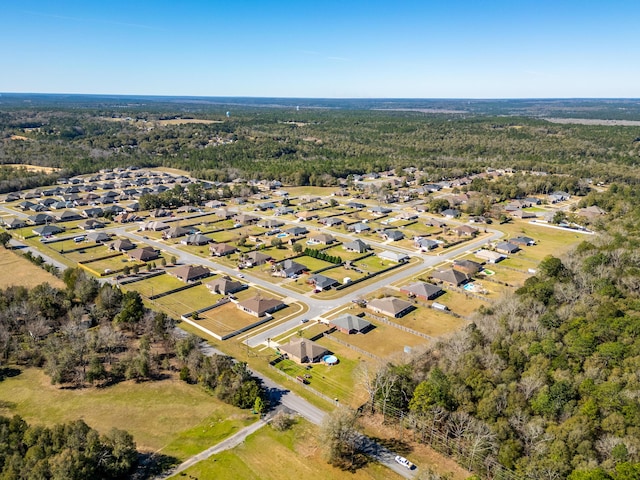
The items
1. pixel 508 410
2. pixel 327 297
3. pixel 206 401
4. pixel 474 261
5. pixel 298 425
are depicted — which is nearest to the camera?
pixel 508 410

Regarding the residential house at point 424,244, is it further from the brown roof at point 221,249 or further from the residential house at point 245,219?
the residential house at point 245,219

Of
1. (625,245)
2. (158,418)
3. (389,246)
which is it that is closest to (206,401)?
(158,418)

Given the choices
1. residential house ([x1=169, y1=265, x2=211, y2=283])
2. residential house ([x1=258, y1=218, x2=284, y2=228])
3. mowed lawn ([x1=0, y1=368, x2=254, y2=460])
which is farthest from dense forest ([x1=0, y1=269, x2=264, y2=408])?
residential house ([x1=258, y1=218, x2=284, y2=228])

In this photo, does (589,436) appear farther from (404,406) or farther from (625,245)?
(625,245)

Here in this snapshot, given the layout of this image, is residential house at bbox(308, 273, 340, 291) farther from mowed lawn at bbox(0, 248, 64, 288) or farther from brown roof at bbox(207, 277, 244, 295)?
mowed lawn at bbox(0, 248, 64, 288)

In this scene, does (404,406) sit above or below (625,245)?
below

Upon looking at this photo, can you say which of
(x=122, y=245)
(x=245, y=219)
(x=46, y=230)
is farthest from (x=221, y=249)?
(x=46, y=230)

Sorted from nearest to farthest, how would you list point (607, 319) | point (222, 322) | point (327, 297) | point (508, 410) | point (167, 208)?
1. point (508, 410)
2. point (607, 319)
3. point (222, 322)
4. point (327, 297)
5. point (167, 208)
